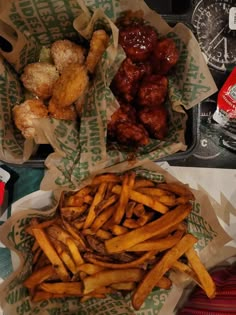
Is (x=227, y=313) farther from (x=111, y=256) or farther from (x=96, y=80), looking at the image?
(x=96, y=80)

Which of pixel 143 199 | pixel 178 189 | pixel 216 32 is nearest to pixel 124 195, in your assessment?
pixel 143 199

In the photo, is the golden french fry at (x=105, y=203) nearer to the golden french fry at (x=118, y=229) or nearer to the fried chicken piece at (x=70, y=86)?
the golden french fry at (x=118, y=229)

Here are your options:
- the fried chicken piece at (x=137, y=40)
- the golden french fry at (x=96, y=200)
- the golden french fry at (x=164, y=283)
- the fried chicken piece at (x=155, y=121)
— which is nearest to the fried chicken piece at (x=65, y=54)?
the fried chicken piece at (x=137, y=40)

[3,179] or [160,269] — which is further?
[3,179]

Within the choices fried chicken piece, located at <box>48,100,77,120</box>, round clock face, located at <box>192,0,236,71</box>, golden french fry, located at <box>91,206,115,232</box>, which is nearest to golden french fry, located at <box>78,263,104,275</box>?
golden french fry, located at <box>91,206,115,232</box>

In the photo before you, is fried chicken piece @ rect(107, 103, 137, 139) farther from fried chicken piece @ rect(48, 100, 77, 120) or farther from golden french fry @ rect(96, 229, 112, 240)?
golden french fry @ rect(96, 229, 112, 240)

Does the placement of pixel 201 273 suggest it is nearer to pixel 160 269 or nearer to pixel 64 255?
pixel 160 269
